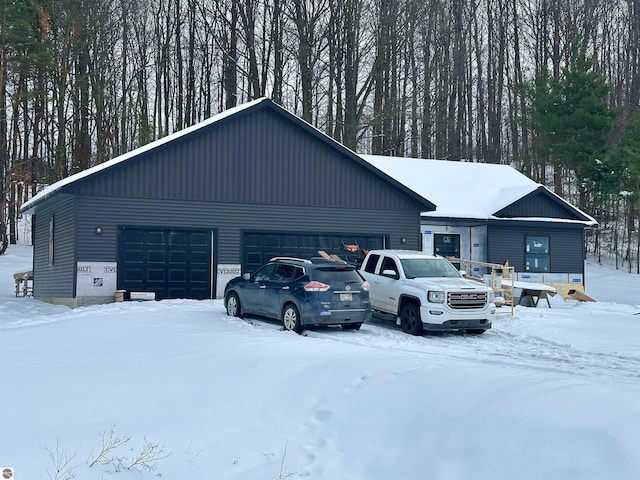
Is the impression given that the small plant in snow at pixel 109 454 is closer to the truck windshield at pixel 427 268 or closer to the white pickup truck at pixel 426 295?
the white pickup truck at pixel 426 295

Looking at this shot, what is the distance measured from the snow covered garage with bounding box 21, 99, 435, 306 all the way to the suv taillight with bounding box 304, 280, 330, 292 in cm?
846

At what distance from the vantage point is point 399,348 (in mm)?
13094

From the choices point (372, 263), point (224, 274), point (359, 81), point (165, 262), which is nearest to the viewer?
point (372, 263)

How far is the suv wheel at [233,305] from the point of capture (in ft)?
57.6

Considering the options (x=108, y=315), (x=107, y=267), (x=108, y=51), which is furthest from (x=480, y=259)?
(x=108, y=51)

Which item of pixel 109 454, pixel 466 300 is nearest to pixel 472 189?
pixel 466 300

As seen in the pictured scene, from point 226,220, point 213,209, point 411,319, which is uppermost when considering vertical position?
point 213,209

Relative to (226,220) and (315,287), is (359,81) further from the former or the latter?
(315,287)

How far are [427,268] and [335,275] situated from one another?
2789 millimetres

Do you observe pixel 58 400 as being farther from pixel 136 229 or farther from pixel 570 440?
pixel 136 229

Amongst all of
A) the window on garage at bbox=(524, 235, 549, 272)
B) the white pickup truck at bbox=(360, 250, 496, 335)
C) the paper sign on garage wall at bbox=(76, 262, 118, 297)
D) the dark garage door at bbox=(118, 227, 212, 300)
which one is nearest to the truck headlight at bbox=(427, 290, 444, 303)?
the white pickup truck at bbox=(360, 250, 496, 335)

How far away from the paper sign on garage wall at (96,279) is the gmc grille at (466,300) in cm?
1097

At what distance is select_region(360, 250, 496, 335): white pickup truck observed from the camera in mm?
15562

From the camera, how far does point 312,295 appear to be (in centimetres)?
1523
